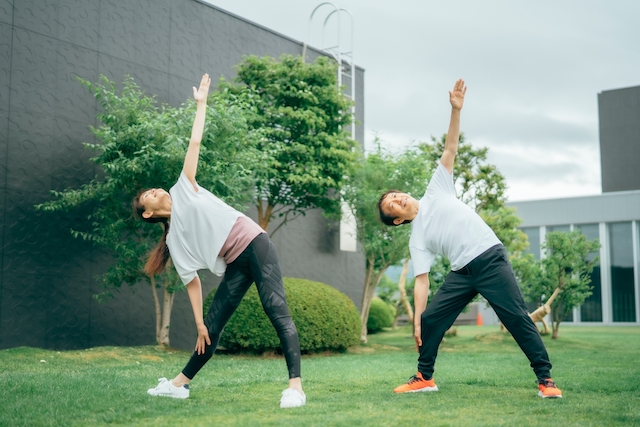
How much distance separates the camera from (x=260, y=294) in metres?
4.12

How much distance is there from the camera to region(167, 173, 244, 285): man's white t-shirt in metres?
4.04

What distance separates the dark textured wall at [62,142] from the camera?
8.91 m

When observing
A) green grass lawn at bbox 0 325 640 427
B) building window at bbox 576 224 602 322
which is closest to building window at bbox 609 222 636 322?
building window at bbox 576 224 602 322

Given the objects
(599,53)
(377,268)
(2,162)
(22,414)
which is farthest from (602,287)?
(22,414)

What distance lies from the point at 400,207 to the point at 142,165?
15.7 ft

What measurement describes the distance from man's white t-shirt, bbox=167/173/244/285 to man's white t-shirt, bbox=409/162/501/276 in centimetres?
134

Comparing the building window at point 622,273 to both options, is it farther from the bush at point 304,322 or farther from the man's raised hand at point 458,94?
the man's raised hand at point 458,94

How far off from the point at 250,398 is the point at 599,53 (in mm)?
15271

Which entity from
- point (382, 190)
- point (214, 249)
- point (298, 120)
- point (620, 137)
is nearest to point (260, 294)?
point (214, 249)

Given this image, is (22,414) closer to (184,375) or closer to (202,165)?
(184,375)

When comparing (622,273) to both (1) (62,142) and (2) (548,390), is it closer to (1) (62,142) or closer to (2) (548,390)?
(1) (62,142)

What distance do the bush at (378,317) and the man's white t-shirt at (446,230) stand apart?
43.5 feet

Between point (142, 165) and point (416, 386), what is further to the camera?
point (142, 165)

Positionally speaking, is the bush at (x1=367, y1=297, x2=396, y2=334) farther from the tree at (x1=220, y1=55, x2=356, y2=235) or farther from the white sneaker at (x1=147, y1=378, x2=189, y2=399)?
the white sneaker at (x1=147, y1=378, x2=189, y2=399)
